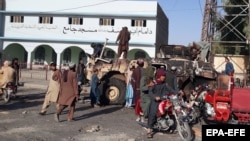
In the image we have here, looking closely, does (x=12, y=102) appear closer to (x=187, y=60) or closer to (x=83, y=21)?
(x=187, y=60)

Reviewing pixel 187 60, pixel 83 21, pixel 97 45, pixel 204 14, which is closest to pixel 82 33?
pixel 83 21

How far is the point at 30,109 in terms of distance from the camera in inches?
429

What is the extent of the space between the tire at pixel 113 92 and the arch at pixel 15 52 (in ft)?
94.6

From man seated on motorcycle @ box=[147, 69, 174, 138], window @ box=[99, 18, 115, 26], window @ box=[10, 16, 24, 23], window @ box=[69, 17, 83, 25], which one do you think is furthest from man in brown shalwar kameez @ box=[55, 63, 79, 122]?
window @ box=[10, 16, 24, 23]

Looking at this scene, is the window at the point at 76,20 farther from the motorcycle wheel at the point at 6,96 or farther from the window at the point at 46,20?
the motorcycle wheel at the point at 6,96

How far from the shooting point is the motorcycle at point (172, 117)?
287 inches

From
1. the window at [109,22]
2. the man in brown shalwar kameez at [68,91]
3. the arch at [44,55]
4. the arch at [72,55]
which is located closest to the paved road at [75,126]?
the man in brown shalwar kameez at [68,91]

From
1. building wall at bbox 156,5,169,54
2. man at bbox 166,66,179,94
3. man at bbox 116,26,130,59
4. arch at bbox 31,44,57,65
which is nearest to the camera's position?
man at bbox 166,66,179,94

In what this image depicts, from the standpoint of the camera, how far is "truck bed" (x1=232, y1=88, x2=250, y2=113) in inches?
331

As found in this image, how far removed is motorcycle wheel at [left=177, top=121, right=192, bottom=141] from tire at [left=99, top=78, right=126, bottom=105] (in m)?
4.97

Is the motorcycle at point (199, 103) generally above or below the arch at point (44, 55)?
below

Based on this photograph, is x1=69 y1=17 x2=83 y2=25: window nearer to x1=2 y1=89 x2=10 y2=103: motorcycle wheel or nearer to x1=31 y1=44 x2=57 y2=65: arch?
x1=31 y1=44 x2=57 y2=65: arch

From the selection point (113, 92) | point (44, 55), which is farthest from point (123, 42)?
point (44, 55)

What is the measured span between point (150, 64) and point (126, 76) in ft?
4.09
